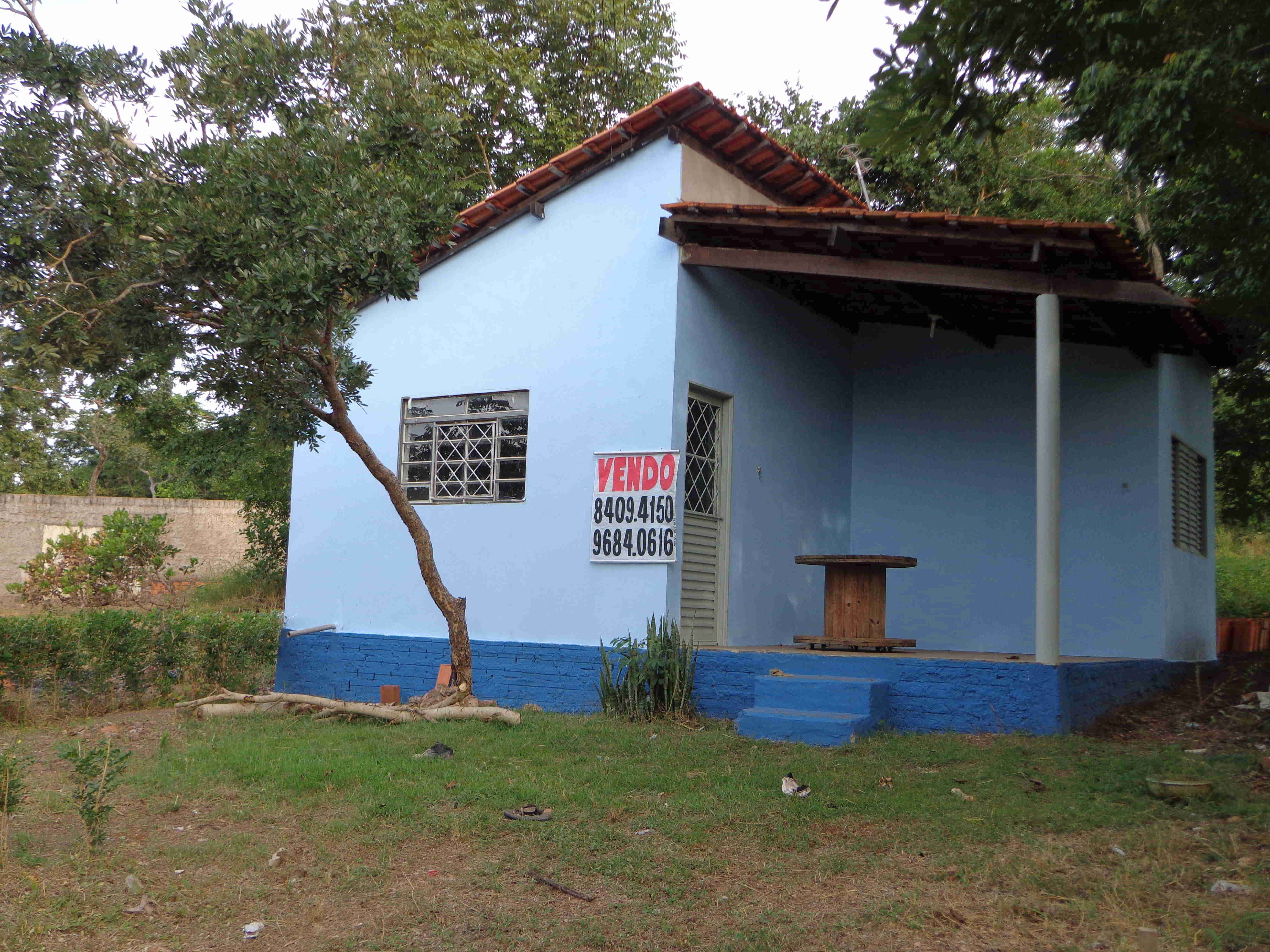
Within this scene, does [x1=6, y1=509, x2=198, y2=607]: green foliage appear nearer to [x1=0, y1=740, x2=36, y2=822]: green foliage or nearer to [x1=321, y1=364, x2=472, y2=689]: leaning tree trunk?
[x1=321, y1=364, x2=472, y2=689]: leaning tree trunk

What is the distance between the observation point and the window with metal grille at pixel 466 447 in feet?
34.3

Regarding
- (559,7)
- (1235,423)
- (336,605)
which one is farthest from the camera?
(559,7)

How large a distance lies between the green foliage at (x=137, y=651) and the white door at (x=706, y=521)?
4.57 m

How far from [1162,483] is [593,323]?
563 centimetres

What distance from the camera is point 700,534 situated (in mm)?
9742

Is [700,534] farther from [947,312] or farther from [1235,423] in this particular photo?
[1235,423]

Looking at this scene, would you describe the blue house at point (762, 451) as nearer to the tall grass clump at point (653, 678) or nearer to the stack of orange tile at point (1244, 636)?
the tall grass clump at point (653, 678)

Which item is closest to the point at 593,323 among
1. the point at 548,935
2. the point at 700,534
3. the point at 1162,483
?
the point at 700,534

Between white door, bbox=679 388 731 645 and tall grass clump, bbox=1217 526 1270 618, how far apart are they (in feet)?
35.4

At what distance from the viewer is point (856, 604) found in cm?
915

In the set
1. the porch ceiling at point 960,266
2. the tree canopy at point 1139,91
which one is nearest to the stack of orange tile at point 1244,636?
the porch ceiling at point 960,266

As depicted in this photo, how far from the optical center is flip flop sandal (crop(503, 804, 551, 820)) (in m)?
5.76

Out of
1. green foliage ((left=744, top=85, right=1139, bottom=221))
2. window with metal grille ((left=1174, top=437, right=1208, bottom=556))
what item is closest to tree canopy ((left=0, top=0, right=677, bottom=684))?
window with metal grille ((left=1174, top=437, right=1208, bottom=556))

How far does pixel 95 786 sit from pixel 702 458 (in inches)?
229
